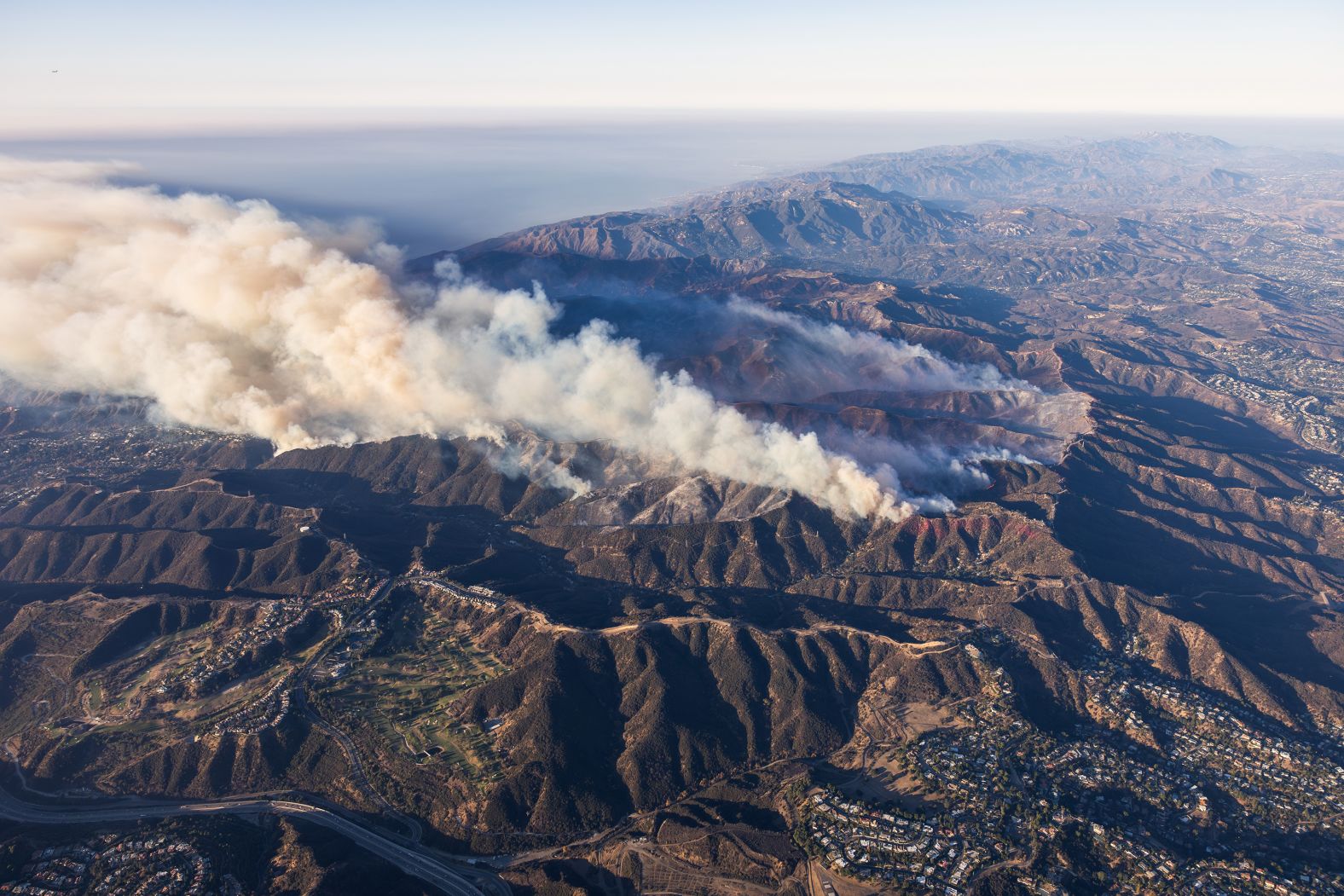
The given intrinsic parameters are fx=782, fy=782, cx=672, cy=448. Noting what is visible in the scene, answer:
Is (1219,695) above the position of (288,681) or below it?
below

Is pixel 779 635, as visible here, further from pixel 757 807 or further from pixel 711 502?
pixel 711 502

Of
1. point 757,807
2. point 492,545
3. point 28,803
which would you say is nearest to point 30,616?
point 28,803

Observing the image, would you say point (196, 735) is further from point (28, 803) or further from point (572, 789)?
point (572, 789)

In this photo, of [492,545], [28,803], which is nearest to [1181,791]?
[492,545]

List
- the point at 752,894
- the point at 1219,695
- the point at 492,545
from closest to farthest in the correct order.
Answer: the point at 752,894
the point at 1219,695
the point at 492,545

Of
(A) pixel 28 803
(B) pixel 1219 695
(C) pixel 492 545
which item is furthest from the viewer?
(C) pixel 492 545

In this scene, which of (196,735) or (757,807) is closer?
Result: (757,807)
